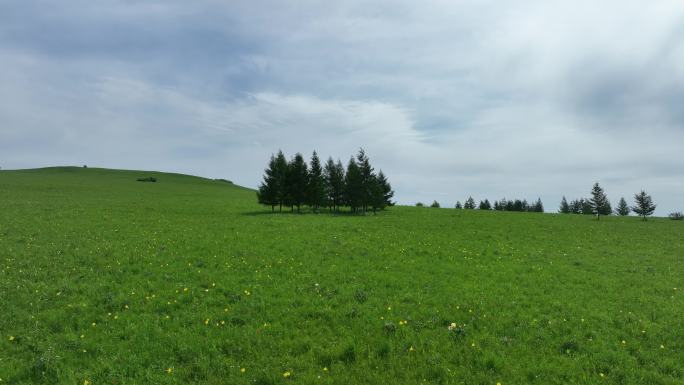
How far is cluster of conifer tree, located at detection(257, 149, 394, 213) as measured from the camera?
58.0m

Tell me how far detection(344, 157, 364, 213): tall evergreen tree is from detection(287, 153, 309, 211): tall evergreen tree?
7.05 meters

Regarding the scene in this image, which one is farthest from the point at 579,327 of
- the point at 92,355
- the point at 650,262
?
the point at 650,262

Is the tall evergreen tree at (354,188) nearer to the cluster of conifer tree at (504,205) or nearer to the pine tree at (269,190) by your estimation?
the pine tree at (269,190)

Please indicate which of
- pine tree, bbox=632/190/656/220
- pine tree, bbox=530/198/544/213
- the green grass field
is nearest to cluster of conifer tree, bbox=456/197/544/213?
pine tree, bbox=530/198/544/213

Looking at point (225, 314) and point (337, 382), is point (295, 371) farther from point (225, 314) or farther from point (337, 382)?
point (225, 314)

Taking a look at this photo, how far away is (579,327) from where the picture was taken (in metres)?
10.7

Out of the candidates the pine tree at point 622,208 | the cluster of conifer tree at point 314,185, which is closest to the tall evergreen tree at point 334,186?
the cluster of conifer tree at point 314,185

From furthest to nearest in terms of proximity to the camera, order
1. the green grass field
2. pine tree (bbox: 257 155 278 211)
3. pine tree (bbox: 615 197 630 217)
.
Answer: pine tree (bbox: 615 197 630 217) → pine tree (bbox: 257 155 278 211) → the green grass field

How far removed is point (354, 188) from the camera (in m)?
59.5

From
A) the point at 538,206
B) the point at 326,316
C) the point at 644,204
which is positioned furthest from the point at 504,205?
the point at 326,316

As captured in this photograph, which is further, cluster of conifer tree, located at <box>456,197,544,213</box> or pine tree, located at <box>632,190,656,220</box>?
cluster of conifer tree, located at <box>456,197,544,213</box>

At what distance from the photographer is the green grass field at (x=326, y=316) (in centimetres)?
846

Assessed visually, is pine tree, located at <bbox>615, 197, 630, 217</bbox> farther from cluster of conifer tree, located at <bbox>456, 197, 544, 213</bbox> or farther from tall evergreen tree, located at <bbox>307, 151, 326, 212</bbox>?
tall evergreen tree, located at <bbox>307, 151, 326, 212</bbox>

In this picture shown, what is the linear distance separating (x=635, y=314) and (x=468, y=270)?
643 centimetres
